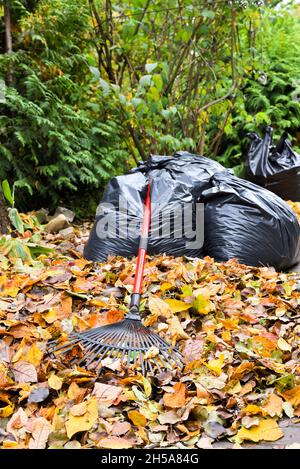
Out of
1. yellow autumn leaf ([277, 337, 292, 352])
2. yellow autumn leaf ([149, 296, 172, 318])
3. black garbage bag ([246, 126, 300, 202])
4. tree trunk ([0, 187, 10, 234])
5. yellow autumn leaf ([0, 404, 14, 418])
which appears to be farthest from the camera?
black garbage bag ([246, 126, 300, 202])

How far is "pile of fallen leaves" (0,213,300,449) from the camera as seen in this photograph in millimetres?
1276

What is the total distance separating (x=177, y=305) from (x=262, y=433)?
0.72 m

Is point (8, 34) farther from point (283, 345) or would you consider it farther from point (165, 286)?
point (283, 345)

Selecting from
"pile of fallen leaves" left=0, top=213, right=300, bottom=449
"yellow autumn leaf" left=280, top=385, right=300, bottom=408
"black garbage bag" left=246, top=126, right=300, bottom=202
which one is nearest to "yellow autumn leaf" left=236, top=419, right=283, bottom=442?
"pile of fallen leaves" left=0, top=213, right=300, bottom=449

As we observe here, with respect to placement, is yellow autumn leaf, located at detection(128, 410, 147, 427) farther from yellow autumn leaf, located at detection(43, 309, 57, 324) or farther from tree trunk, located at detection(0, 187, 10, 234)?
tree trunk, located at detection(0, 187, 10, 234)

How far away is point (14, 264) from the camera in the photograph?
7.67 feet

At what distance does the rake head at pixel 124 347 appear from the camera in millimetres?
1497

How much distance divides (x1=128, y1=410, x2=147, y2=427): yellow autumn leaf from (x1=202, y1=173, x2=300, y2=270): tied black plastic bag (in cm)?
148

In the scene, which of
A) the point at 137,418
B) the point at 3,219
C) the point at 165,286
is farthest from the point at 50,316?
the point at 3,219

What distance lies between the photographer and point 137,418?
130cm

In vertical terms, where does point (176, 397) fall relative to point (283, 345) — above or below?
above

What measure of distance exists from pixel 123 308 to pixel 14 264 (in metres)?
0.72

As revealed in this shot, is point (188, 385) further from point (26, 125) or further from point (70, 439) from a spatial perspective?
point (26, 125)
